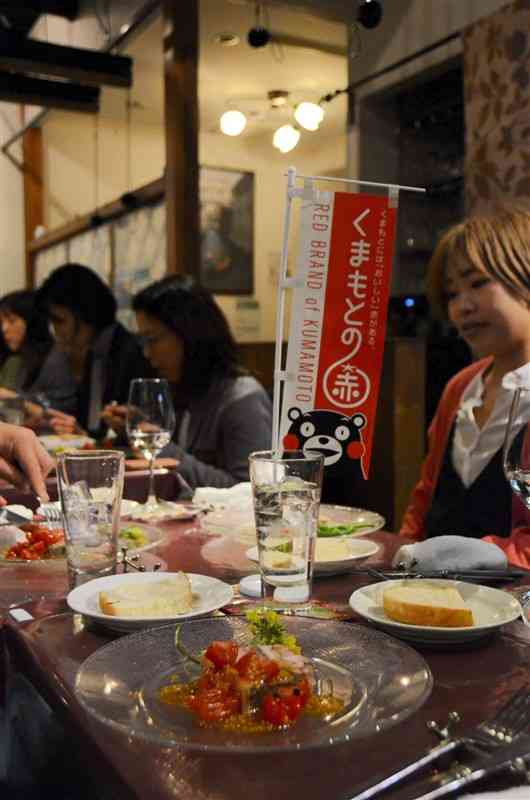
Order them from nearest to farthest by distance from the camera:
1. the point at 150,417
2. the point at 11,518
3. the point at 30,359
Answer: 1. the point at 11,518
2. the point at 150,417
3. the point at 30,359

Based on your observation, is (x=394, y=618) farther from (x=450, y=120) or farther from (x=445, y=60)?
(x=450, y=120)

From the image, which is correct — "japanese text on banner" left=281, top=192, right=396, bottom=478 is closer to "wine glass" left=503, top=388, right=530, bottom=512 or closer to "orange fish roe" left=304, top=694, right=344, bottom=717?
"wine glass" left=503, top=388, right=530, bottom=512

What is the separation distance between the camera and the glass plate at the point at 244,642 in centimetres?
63

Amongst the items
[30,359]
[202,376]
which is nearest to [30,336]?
[30,359]

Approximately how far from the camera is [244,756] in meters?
0.62

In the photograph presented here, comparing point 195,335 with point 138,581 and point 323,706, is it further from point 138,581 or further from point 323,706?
point 323,706

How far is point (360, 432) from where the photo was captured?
3.73 ft

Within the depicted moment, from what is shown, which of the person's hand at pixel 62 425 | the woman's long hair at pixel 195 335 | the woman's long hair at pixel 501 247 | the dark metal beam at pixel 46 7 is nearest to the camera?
the woman's long hair at pixel 501 247

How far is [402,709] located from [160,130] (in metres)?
7.14

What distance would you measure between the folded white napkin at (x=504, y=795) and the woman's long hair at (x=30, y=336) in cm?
457

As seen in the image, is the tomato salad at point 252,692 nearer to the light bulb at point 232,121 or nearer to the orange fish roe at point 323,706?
the orange fish roe at point 323,706

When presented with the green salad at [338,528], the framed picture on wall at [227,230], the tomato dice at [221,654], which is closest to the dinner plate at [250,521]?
the green salad at [338,528]

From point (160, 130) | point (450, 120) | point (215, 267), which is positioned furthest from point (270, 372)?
point (160, 130)

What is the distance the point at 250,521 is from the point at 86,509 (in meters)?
0.45
